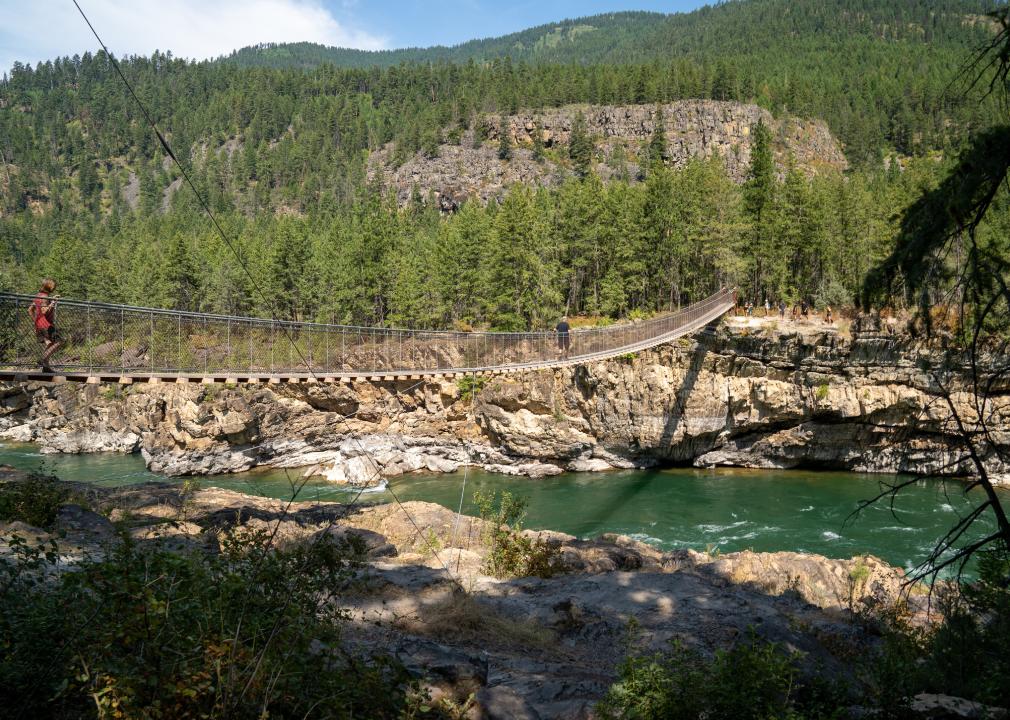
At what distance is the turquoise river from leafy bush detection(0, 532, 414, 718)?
9.92m

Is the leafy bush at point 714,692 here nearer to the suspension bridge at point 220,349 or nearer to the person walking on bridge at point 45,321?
the suspension bridge at point 220,349

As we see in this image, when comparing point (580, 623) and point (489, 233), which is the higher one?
point (489, 233)

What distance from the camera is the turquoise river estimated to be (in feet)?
51.8

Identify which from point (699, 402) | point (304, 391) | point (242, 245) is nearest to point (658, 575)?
Result: point (699, 402)

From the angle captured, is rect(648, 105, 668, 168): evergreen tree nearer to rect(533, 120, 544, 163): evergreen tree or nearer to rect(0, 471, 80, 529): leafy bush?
rect(533, 120, 544, 163): evergreen tree

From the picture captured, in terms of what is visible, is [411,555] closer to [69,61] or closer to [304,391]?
[304,391]

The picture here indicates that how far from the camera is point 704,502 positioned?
1938 centimetres

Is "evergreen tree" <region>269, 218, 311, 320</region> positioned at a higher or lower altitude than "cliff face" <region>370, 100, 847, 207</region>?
lower

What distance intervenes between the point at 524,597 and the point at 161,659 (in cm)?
467

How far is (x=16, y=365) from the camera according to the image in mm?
6848

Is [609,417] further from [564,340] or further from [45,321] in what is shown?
[45,321]

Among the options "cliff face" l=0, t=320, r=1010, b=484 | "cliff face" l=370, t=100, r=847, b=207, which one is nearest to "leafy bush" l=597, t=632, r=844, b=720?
"cliff face" l=0, t=320, r=1010, b=484

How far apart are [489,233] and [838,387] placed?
18.2 m

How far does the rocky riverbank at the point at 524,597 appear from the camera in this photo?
427 centimetres
